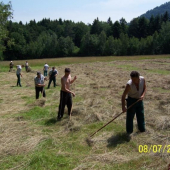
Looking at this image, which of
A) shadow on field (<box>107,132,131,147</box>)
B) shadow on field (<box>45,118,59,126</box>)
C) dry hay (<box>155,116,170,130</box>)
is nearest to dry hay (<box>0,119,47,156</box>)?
shadow on field (<box>45,118,59,126</box>)

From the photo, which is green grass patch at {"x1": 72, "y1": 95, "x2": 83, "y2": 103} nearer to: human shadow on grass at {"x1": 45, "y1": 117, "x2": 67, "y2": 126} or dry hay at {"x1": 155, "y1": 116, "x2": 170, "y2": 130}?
human shadow on grass at {"x1": 45, "y1": 117, "x2": 67, "y2": 126}

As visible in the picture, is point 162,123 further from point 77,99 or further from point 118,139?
point 77,99

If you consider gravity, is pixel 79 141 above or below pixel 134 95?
below

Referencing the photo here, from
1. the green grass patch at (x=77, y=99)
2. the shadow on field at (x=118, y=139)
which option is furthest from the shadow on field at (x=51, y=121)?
the green grass patch at (x=77, y=99)

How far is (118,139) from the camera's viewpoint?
5.03 metres

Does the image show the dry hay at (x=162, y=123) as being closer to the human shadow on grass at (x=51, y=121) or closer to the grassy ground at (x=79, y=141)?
the grassy ground at (x=79, y=141)

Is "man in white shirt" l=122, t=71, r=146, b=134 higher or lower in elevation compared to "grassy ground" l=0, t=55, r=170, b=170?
higher
